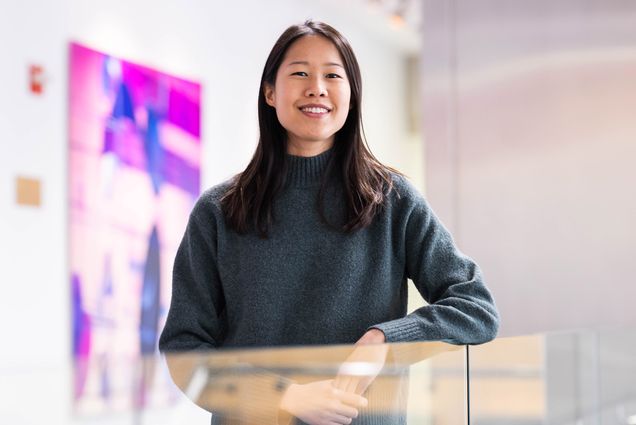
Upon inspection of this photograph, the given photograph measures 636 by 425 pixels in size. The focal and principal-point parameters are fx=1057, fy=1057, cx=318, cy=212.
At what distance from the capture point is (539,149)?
3045mm

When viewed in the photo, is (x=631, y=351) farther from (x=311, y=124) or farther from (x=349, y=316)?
(x=311, y=124)

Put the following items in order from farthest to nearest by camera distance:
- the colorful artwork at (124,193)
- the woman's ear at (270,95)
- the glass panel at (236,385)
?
the colorful artwork at (124,193)
the woman's ear at (270,95)
the glass panel at (236,385)

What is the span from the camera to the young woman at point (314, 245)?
1545mm

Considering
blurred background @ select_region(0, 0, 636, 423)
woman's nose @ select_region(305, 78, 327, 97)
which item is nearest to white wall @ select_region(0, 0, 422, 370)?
blurred background @ select_region(0, 0, 636, 423)

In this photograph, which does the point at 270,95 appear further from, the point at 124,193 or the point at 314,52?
the point at 124,193

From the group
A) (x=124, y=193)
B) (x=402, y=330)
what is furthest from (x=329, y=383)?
(x=124, y=193)

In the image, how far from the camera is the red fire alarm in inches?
160

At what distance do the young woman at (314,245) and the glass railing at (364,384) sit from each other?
0.46ft

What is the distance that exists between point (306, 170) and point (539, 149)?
1.57m

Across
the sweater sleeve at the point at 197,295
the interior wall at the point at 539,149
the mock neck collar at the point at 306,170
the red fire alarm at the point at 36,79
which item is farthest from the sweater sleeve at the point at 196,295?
the red fire alarm at the point at 36,79

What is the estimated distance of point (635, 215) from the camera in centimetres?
290

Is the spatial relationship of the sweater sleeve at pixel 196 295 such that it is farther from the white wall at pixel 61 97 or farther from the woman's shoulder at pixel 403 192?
the white wall at pixel 61 97

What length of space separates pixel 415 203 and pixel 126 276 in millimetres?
3123

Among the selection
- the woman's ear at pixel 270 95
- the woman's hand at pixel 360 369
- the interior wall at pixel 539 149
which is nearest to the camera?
the woman's hand at pixel 360 369
